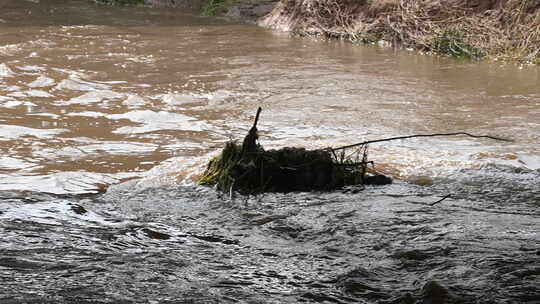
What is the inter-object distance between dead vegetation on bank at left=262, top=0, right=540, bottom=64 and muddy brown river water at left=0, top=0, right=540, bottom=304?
1.59 feet

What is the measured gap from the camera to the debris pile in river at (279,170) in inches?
191

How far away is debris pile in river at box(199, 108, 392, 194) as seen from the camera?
4855 mm

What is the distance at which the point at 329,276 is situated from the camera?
3.36 meters

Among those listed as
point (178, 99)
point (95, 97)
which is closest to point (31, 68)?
point (95, 97)

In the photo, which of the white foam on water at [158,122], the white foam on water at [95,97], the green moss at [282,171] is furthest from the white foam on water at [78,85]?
the green moss at [282,171]

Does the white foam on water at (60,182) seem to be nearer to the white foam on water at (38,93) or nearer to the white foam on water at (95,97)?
the white foam on water at (95,97)

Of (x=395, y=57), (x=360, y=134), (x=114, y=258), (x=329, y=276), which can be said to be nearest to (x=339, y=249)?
(x=329, y=276)

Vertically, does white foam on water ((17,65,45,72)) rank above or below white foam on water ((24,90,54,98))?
above

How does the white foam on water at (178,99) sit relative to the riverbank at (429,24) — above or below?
below

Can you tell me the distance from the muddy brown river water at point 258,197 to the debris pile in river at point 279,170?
0.42 ft

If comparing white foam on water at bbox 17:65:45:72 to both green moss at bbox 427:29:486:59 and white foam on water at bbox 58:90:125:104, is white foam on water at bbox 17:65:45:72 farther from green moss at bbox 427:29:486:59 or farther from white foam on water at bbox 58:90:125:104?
green moss at bbox 427:29:486:59

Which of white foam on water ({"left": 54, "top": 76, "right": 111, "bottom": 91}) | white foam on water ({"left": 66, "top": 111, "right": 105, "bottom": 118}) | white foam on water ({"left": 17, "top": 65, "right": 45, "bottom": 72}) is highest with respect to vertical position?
white foam on water ({"left": 17, "top": 65, "right": 45, "bottom": 72})

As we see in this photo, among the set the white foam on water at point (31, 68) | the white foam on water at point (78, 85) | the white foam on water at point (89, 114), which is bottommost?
the white foam on water at point (89, 114)

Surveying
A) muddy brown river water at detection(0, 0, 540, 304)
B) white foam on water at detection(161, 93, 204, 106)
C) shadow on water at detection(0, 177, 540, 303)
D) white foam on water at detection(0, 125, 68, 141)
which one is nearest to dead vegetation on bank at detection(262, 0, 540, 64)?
muddy brown river water at detection(0, 0, 540, 304)
